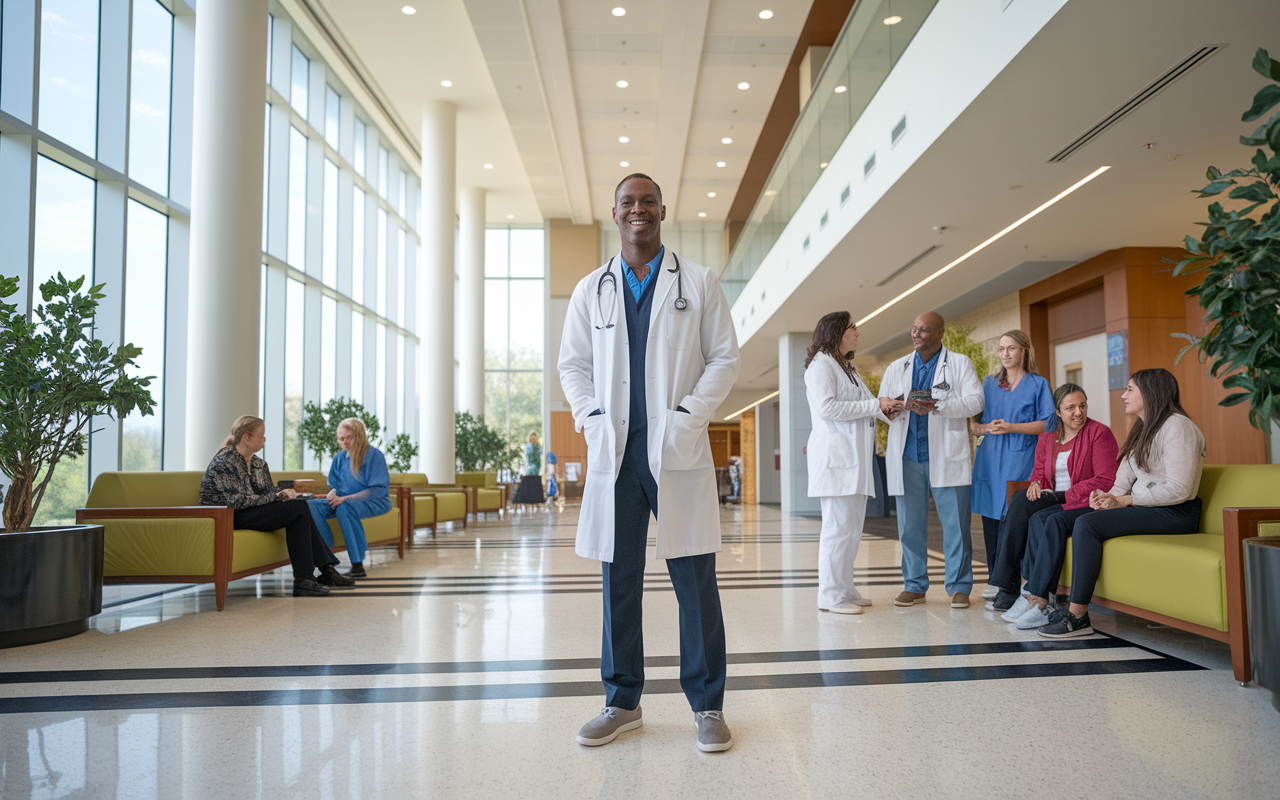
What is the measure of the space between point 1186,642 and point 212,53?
8294 mm

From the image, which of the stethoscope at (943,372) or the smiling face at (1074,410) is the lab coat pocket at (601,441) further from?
the smiling face at (1074,410)

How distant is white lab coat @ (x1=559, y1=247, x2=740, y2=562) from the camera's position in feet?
7.05

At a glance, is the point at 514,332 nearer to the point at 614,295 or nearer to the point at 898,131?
the point at 898,131

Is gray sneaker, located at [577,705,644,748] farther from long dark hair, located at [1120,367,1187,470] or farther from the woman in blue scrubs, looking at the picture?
the woman in blue scrubs

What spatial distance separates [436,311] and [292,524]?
9846 mm

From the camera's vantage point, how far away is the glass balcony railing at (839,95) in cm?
641

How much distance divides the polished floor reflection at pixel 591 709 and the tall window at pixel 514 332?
18202 millimetres

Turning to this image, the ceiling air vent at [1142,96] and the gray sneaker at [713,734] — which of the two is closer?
the gray sneaker at [713,734]

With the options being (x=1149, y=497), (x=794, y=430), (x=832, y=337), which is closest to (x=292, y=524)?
(x=832, y=337)

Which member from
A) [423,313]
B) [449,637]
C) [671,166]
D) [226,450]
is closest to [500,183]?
[671,166]

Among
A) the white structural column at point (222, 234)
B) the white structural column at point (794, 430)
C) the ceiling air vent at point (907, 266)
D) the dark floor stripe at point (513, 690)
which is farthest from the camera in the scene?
the white structural column at point (794, 430)

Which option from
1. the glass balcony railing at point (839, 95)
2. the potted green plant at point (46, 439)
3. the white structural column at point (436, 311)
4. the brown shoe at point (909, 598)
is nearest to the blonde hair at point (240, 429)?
the potted green plant at point (46, 439)

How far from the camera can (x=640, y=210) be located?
2279 millimetres

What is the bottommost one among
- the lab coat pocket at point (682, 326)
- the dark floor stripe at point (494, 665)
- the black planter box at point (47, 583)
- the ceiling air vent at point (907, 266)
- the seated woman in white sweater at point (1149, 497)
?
the dark floor stripe at point (494, 665)
